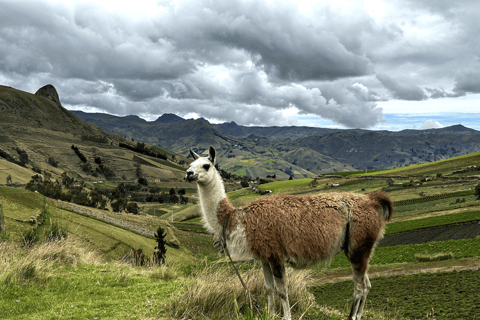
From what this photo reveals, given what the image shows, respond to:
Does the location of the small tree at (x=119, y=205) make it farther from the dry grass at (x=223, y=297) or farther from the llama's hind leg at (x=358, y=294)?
the llama's hind leg at (x=358, y=294)

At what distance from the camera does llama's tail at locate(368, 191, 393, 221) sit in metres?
A: 7.19

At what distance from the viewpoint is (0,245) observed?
33.0 ft

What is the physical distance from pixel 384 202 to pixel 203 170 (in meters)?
4.28

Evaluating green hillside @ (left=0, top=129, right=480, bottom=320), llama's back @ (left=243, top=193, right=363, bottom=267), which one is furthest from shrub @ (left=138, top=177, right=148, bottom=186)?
llama's back @ (left=243, top=193, right=363, bottom=267)

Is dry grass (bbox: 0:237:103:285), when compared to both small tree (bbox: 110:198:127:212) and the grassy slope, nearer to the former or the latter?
the grassy slope

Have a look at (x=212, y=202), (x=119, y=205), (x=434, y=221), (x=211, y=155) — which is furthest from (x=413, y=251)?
(x=119, y=205)

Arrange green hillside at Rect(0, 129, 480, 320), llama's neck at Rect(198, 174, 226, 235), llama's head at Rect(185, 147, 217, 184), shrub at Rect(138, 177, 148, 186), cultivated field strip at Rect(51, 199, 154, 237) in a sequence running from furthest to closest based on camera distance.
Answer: shrub at Rect(138, 177, 148, 186), cultivated field strip at Rect(51, 199, 154, 237), green hillside at Rect(0, 129, 480, 320), llama's neck at Rect(198, 174, 226, 235), llama's head at Rect(185, 147, 217, 184)

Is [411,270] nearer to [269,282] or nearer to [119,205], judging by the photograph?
[269,282]

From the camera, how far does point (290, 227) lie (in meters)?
6.54

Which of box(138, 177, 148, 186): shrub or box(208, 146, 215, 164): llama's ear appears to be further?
box(138, 177, 148, 186): shrub

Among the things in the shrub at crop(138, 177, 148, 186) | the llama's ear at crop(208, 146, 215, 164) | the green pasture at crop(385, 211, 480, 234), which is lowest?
the shrub at crop(138, 177, 148, 186)

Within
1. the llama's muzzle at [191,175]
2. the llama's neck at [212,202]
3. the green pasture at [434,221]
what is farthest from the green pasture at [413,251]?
the llama's muzzle at [191,175]

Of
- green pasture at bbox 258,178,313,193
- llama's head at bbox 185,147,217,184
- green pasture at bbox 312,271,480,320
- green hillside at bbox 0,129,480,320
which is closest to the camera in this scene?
llama's head at bbox 185,147,217,184

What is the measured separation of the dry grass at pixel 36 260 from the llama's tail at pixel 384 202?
352 inches
